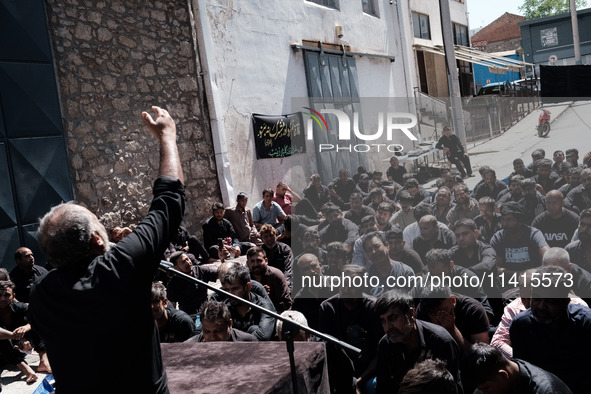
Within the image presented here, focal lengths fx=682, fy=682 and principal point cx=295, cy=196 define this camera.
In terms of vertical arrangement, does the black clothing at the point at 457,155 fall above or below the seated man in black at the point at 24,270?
A: above

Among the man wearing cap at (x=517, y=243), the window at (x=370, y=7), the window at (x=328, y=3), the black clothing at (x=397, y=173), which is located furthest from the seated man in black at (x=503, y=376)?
the window at (x=370, y=7)

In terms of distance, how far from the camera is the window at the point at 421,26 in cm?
2280

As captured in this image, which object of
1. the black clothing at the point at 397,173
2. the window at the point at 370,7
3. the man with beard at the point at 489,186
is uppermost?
the window at the point at 370,7

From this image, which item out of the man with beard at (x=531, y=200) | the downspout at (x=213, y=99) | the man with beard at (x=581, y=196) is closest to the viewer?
the man with beard at (x=531, y=200)

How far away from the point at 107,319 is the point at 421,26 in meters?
22.5

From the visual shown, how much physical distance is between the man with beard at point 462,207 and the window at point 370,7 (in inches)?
465

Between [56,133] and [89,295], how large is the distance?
6.81m

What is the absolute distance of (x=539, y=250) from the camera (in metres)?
5.79

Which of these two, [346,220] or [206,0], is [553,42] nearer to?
[206,0]

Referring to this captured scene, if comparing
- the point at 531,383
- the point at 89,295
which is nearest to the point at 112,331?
the point at 89,295

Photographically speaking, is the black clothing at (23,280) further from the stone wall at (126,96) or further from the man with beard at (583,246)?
the man with beard at (583,246)

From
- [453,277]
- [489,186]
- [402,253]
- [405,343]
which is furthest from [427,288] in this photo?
[489,186]

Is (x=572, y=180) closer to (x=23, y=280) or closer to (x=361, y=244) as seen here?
(x=361, y=244)

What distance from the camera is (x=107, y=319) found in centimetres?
220
